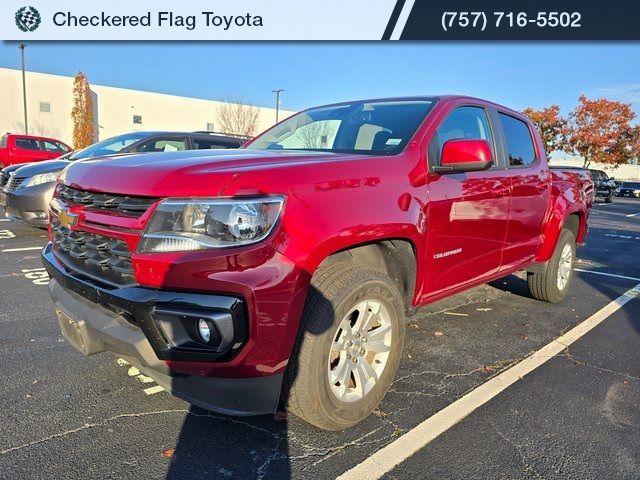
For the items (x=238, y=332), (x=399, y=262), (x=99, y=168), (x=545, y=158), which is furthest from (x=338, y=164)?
(x=545, y=158)

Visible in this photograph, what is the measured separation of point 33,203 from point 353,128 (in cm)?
509

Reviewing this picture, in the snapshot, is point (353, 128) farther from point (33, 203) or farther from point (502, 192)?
point (33, 203)

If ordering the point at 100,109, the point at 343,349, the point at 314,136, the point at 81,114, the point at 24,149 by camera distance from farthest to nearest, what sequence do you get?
Answer: the point at 100,109
the point at 81,114
the point at 24,149
the point at 314,136
the point at 343,349

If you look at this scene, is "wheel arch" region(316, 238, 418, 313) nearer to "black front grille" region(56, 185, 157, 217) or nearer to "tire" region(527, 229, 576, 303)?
"black front grille" region(56, 185, 157, 217)

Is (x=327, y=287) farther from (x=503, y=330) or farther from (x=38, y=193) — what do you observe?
(x=38, y=193)

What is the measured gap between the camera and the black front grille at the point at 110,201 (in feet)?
7.11

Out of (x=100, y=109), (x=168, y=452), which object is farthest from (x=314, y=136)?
(x=100, y=109)

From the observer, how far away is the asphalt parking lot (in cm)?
227

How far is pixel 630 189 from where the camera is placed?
128 feet

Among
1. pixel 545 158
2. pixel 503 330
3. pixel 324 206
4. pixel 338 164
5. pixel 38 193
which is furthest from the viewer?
pixel 38 193

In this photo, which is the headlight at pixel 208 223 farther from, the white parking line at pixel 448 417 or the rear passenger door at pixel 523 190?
the rear passenger door at pixel 523 190

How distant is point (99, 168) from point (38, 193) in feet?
15.5

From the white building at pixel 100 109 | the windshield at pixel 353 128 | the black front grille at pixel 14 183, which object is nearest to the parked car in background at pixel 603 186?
the white building at pixel 100 109

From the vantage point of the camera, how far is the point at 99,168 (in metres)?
2.52
